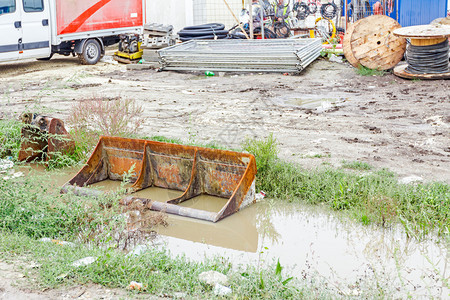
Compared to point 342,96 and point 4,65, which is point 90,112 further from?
point 4,65

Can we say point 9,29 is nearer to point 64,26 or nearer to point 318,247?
point 64,26

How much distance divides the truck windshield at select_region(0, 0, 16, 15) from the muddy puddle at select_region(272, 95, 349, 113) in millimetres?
7715

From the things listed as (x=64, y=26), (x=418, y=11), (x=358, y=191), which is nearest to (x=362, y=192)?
(x=358, y=191)

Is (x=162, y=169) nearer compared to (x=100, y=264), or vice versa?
(x=100, y=264)

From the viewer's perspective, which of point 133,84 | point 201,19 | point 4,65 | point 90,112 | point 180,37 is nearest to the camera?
point 90,112

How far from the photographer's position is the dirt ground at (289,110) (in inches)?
290

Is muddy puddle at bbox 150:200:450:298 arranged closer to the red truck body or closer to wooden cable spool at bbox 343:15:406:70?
wooden cable spool at bbox 343:15:406:70

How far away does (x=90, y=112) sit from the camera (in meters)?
8.12

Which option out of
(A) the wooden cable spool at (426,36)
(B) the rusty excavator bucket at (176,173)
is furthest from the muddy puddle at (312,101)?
→ (B) the rusty excavator bucket at (176,173)

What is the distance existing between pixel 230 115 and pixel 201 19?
1293 centimetres

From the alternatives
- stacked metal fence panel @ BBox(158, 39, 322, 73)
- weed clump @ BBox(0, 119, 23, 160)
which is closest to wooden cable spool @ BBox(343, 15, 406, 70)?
stacked metal fence panel @ BBox(158, 39, 322, 73)

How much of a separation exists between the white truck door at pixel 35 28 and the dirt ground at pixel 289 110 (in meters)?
0.67

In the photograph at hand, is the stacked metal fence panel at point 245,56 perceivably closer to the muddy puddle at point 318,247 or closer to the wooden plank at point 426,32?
the wooden plank at point 426,32

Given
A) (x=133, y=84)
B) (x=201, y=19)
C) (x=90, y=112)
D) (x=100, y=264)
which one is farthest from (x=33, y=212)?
(x=201, y=19)
